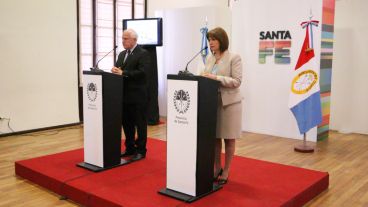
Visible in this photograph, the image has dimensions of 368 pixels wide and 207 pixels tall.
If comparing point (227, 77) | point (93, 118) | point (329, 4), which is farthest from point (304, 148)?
point (93, 118)

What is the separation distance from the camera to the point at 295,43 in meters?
6.13

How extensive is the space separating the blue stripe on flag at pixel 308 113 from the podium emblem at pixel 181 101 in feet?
9.56

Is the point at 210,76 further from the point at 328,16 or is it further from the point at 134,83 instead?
the point at 328,16

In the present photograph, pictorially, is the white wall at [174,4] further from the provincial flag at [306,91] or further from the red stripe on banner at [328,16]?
the provincial flag at [306,91]

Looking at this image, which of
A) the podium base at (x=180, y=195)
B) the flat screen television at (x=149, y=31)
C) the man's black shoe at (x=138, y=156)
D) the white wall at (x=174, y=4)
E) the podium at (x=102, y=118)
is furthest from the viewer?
the white wall at (x=174, y=4)

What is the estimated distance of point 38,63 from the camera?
650 centimetres

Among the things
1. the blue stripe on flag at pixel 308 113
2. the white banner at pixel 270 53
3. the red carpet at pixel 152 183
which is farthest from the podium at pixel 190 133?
the white banner at pixel 270 53

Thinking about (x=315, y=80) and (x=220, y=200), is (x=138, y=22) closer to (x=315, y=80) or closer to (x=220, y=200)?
(x=315, y=80)

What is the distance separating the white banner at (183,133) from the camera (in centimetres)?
308

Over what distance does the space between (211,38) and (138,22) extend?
4.16 metres

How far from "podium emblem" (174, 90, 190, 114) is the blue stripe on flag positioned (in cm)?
291

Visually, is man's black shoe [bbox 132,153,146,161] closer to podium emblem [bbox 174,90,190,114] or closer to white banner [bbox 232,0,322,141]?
podium emblem [bbox 174,90,190,114]

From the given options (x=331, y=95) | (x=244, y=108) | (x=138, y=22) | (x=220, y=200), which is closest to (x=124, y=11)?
(x=138, y=22)

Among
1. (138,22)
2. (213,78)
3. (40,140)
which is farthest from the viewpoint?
(138,22)
